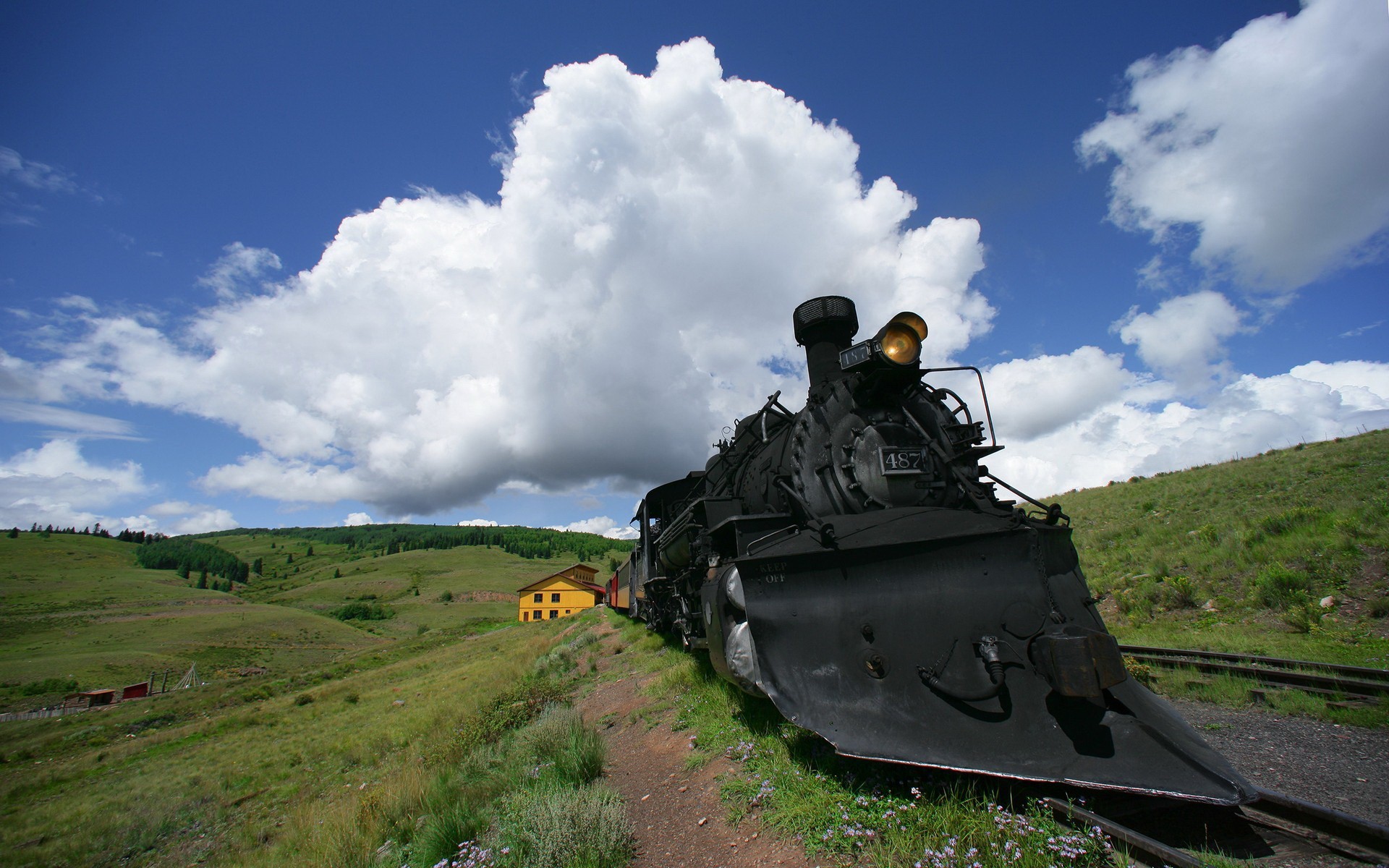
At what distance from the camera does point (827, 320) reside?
7156 mm

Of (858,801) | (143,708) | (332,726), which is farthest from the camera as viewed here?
(143,708)

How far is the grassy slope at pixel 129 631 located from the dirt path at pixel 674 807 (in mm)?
45853

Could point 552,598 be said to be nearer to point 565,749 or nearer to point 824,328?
point 565,749

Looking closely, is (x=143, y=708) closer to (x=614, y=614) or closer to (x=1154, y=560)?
(x=614, y=614)

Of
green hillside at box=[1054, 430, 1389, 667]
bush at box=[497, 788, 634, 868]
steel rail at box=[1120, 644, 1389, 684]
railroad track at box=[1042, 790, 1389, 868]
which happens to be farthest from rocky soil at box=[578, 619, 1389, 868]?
green hillside at box=[1054, 430, 1389, 667]

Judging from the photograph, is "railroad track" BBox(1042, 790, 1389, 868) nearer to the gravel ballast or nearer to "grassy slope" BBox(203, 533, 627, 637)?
the gravel ballast

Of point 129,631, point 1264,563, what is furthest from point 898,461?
point 129,631

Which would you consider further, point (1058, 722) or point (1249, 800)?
point (1058, 722)

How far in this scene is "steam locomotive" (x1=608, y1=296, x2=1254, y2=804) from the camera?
10.9ft

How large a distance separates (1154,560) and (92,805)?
28747 mm

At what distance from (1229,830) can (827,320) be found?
18.5ft

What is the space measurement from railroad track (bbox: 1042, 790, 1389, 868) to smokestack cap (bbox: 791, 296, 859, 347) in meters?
5.25

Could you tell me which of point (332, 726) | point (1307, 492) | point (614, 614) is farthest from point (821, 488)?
point (614, 614)

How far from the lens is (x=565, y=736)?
662 cm
